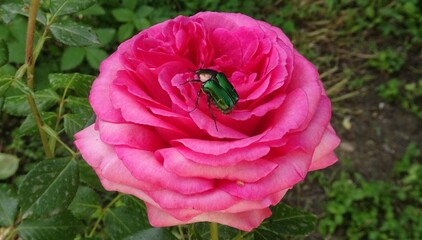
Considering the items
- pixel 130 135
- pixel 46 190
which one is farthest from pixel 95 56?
pixel 130 135

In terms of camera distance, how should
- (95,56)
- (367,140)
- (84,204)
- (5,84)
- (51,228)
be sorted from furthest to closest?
(367,140)
(95,56)
(84,204)
(51,228)
(5,84)

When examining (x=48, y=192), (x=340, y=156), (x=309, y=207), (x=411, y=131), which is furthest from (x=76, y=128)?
(x=411, y=131)

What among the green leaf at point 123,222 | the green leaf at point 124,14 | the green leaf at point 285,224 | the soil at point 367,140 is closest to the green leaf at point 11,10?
the green leaf at point 123,222

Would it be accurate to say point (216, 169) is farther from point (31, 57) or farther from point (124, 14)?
point (124, 14)

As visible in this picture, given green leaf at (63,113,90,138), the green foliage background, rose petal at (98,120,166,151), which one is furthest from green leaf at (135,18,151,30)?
rose petal at (98,120,166,151)

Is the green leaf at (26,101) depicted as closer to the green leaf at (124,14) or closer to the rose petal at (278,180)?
the rose petal at (278,180)

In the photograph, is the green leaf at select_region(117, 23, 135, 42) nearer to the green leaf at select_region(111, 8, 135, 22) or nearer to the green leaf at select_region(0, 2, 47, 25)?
the green leaf at select_region(111, 8, 135, 22)

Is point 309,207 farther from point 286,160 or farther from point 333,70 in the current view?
point 286,160

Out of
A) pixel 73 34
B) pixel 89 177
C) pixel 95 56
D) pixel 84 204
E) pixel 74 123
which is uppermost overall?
pixel 73 34
